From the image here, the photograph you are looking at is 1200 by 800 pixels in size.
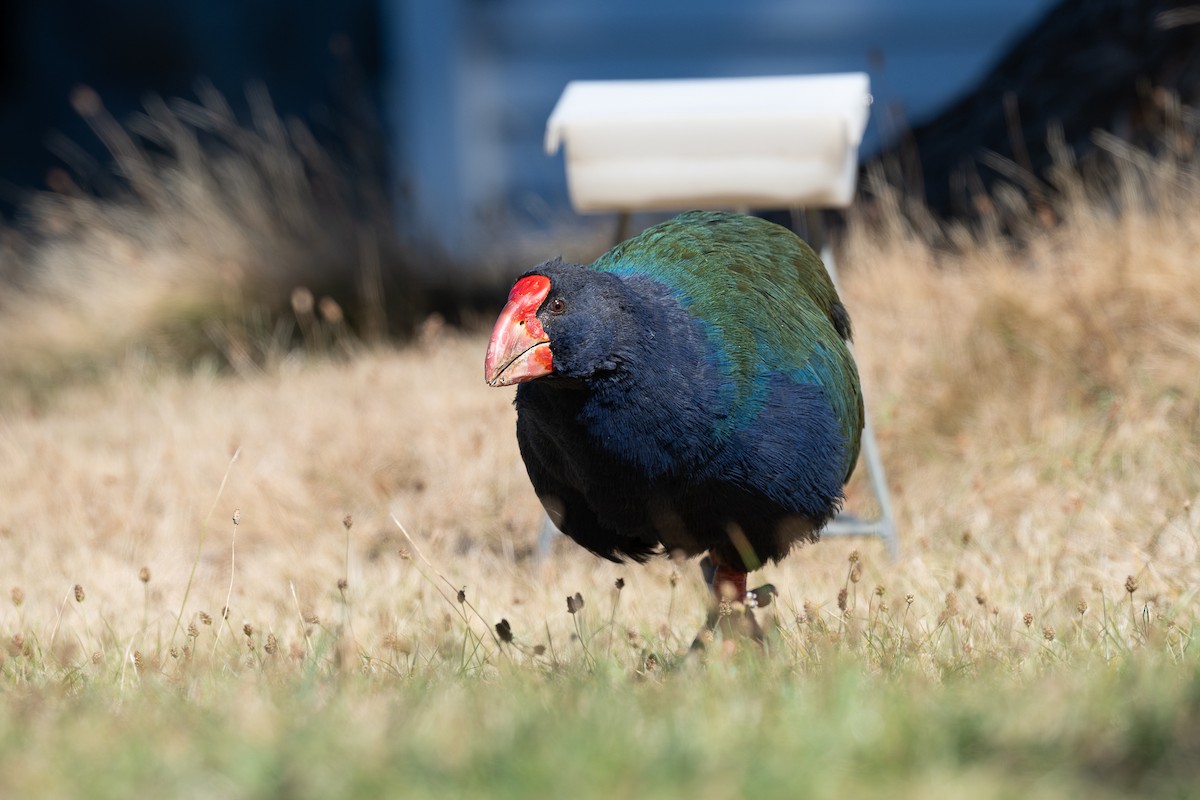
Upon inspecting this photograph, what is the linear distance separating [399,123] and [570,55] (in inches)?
42.8

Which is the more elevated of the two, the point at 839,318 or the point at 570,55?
the point at 570,55

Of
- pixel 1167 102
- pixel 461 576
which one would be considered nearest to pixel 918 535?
pixel 461 576

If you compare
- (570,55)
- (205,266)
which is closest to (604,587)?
(205,266)

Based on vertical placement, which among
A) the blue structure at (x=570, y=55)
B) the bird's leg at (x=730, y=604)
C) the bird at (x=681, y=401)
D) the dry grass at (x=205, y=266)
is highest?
the blue structure at (x=570, y=55)

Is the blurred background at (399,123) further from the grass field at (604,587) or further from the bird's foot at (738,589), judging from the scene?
the bird's foot at (738,589)

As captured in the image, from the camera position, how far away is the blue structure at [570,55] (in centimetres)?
820

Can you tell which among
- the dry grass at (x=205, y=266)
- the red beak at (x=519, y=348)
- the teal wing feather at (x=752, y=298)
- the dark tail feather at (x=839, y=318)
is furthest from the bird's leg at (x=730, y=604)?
the dry grass at (x=205, y=266)

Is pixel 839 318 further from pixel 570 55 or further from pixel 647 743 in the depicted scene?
pixel 570 55

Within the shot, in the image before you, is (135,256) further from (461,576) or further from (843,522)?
(843,522)

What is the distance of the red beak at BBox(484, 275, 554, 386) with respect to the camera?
7.92 feet

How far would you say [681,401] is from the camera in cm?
253

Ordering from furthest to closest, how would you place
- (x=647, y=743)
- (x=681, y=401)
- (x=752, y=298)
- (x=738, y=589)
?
(x=738, y=589) → (x=752, y=298) → (x=681, y=401) → (x=647, y=743)

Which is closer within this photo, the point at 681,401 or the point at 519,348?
the point at 519,348

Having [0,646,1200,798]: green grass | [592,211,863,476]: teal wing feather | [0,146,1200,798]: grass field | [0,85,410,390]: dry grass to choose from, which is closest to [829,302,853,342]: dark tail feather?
[592,211,863,476]: teal wing feather
